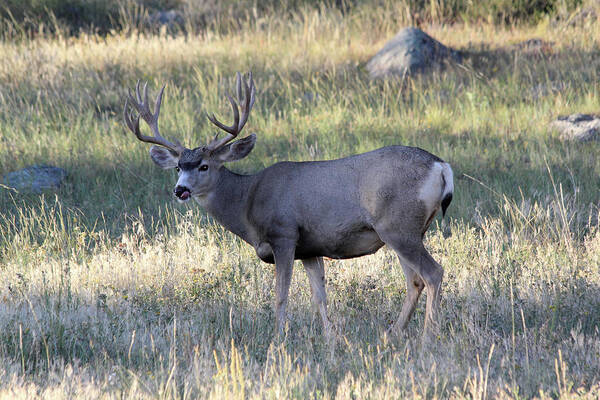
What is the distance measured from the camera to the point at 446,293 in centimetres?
633

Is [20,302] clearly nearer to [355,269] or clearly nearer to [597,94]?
[355,269]

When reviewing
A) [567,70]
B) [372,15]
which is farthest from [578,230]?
[372,15]

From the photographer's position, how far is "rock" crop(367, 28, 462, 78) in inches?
513

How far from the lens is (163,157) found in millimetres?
6516

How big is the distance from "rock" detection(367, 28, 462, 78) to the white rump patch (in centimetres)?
739

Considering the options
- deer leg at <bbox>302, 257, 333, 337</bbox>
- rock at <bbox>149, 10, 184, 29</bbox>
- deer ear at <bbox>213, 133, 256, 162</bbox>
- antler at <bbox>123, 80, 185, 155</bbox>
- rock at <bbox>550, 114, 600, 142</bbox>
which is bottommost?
rock at <bbox>149, 10, 184, 29</bbox>

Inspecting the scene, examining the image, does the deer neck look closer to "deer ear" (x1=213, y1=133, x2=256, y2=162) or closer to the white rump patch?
"deer ear" (x1=213, y1=133, x2=256, y2=162)

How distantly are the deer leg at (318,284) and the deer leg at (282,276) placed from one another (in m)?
0.32

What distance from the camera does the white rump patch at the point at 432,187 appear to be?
5.58 metres

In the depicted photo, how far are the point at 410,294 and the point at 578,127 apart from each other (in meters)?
5.65

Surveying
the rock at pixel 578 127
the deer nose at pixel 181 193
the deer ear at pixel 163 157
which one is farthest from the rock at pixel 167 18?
the deer nose at pixel 181 193

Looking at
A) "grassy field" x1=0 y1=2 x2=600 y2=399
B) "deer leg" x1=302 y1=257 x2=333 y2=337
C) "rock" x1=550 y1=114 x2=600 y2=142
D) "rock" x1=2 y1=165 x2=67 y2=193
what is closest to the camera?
"grassy field" x1=0 y1=2 x2=600 y2=399

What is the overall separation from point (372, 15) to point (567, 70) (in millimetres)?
4372

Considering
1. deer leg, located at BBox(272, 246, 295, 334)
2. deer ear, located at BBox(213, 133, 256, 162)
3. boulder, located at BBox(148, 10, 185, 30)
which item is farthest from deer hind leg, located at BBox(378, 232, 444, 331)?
boulder, located at BBox(148, 10, 185, 30)
